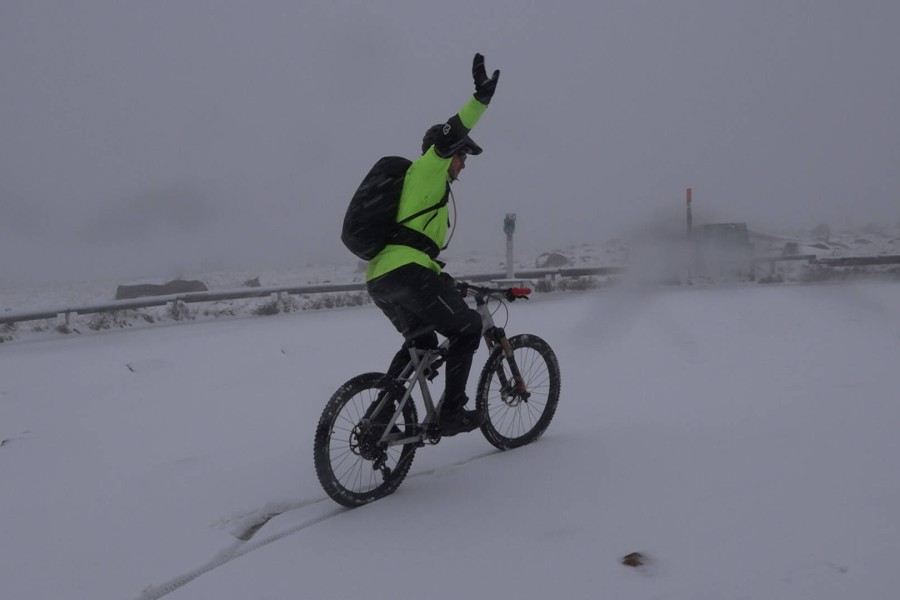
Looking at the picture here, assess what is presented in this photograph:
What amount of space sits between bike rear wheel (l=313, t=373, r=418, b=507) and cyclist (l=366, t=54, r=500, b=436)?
0.81ft

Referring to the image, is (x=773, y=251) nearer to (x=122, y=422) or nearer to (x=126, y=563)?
(x=122, y=422)

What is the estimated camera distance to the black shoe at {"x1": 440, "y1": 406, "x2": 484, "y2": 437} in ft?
12.4

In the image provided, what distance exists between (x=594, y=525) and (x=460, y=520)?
2.12 feet

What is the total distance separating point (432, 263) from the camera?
3572mm

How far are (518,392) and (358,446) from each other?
4.23 ft

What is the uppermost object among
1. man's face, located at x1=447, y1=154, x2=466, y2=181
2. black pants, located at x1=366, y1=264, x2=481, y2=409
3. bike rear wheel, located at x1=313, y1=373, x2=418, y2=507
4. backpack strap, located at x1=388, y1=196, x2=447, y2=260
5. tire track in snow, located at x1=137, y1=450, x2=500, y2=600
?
man's face, located at x1=447, y1=154, x2=466, y2=181

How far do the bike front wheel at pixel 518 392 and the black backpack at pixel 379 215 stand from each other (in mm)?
1170

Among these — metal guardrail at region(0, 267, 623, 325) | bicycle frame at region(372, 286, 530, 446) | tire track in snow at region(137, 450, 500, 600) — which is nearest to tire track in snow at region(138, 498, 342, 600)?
tire track in snow at region(137, 450, 500, 600)

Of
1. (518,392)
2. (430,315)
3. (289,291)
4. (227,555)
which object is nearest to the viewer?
(227,555)

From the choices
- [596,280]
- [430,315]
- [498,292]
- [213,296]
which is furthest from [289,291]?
[430,315]

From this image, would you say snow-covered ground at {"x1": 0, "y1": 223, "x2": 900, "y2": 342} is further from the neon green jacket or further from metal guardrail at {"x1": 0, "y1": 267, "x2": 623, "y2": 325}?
the neon green jacket

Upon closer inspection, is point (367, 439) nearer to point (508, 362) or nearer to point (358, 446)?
point (358, 446)

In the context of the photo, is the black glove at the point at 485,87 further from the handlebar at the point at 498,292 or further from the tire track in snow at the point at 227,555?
the tire track in snow at the point at 227,555

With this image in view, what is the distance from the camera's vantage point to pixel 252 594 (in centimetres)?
260
